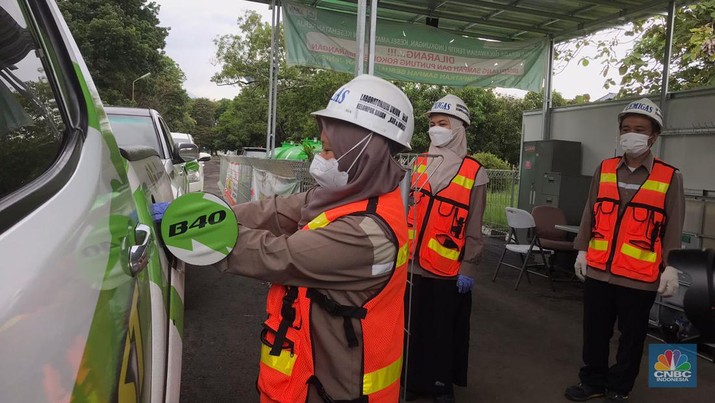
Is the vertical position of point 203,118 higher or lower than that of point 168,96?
higher

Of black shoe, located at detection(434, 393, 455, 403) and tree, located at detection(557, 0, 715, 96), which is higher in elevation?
tree, located at detection(557, 0, 715, 96)

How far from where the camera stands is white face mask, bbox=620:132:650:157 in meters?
3.39

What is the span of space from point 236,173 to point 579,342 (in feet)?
28.6

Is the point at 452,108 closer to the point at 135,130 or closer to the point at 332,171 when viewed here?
the point at 332,171

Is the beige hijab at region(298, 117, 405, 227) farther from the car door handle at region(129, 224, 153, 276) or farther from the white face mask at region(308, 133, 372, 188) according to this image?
the car door handle at region(129, 224, 153, 276)

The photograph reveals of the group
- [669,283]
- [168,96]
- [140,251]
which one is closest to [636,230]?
[669,283]

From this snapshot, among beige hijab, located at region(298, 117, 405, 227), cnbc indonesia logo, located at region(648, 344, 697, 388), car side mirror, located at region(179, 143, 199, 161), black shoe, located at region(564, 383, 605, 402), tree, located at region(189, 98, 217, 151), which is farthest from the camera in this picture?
tree, located at region(189, 98, 217, 151)

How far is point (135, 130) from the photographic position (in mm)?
5691

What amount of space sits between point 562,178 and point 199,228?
8.01 metres

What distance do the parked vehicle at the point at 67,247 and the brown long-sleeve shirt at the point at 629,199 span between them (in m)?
2.94

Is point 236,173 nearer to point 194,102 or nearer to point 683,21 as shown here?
point 683,21

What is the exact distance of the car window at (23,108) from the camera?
85cm

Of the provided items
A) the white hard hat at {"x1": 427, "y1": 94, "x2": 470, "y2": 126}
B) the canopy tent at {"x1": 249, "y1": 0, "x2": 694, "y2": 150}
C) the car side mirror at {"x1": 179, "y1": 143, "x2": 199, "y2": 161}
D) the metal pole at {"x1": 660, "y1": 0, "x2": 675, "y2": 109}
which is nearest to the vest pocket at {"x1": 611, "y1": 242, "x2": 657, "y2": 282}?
the white hard hat at {"x1": 427, "y1": 94, "x2": 470, "y2": 126}

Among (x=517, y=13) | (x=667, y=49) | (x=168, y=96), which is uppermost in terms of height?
(x=168, y=96)
